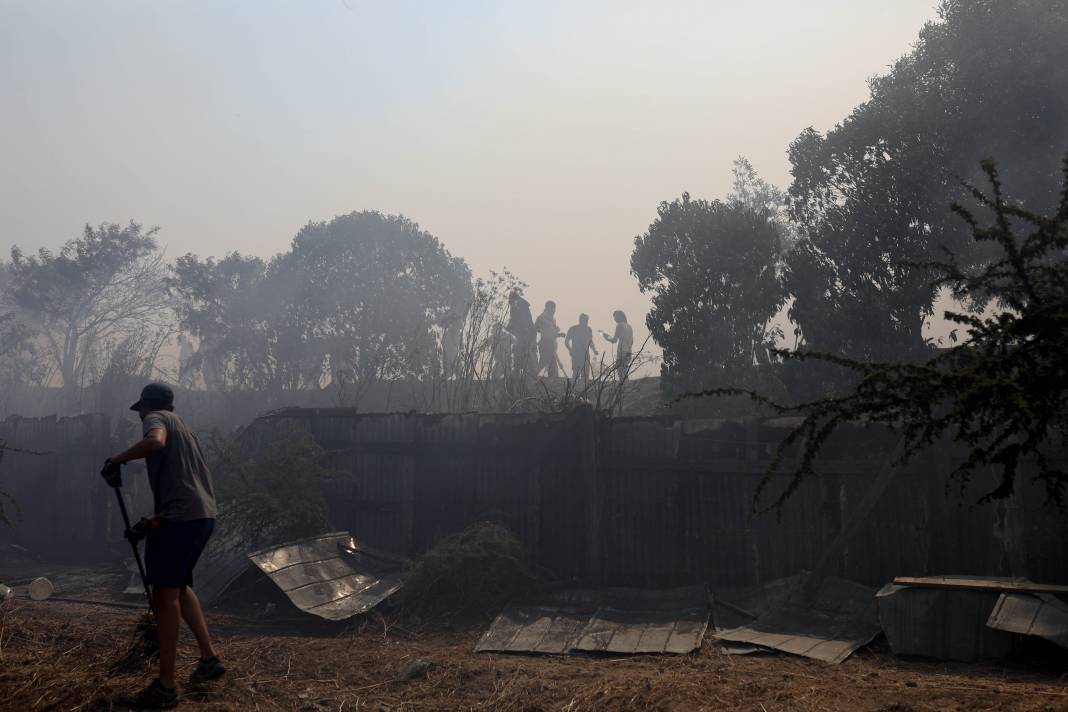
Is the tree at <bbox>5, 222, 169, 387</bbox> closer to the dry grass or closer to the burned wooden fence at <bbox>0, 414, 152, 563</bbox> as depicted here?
the burned wooden fence at <bbox>0, 414, 152, 563</bbox>

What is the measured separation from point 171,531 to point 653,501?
531 centimetres

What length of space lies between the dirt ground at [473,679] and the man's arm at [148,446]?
4.69 feet

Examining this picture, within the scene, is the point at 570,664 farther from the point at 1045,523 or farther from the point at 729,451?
the point at 1045,523

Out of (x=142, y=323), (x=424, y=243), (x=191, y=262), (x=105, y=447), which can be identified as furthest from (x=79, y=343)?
(x=105, y=447)

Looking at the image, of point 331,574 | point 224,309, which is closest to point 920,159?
point 331,574

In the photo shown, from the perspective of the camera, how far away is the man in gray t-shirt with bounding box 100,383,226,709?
4.87 metres

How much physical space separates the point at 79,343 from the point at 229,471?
2557cm

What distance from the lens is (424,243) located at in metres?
26.3

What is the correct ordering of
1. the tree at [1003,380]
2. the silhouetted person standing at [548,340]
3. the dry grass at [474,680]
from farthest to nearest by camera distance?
1. the silhouetted person standing at [548,340]
2. the dry grass at [474,680]
3. the tree at [1003,380]

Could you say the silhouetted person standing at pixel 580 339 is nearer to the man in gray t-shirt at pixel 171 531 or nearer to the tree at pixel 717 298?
the tree at pixel 717 298

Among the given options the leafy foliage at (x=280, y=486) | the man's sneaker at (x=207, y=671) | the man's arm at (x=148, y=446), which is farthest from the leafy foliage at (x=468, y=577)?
the man's arm at (x=148, y=446)

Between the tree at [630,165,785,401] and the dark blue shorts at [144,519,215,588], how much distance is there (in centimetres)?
946

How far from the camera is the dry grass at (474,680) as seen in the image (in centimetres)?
489

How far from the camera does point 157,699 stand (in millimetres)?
4773
